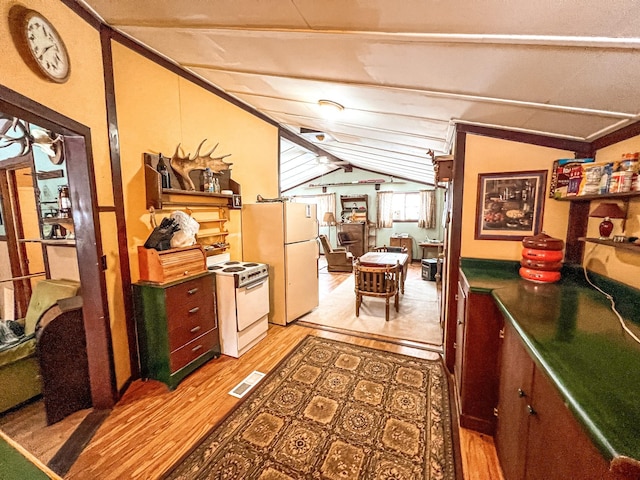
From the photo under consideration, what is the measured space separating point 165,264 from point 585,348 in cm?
249

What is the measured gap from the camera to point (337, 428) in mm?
1705

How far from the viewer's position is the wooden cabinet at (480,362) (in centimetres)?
156

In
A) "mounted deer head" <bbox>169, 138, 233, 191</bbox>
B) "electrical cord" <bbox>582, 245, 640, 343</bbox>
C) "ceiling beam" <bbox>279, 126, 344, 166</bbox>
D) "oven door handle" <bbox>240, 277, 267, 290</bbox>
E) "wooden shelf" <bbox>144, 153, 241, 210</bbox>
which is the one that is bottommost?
"oven door handle" <bbox>240, 277, 267, 290</bbox>

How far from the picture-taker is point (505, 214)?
6.72ft

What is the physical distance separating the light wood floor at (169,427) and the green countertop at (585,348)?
3.12ft

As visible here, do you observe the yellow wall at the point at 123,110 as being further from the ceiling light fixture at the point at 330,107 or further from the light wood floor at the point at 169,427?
the ceiling light fixture at the point at 330,107

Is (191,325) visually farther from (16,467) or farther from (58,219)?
(16,467)

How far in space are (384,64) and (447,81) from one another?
1.22 ft

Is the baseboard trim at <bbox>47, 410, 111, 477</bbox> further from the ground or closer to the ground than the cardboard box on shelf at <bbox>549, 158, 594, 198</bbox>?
closer to the ground

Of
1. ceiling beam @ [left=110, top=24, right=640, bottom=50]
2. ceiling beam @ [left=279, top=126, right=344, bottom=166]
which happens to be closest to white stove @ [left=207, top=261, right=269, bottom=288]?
ceiling beam @ [left=110, top=24, right=640, bottom=50]

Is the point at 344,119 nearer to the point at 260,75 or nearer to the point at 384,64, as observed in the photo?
the point at 260,75

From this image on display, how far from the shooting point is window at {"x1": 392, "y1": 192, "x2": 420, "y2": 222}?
23.8 feet

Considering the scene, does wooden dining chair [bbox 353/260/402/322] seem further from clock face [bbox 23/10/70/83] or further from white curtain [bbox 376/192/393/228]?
white curtain [bbox 376/192/393/228]

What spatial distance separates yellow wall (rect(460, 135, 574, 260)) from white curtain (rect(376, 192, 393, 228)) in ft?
17.7
